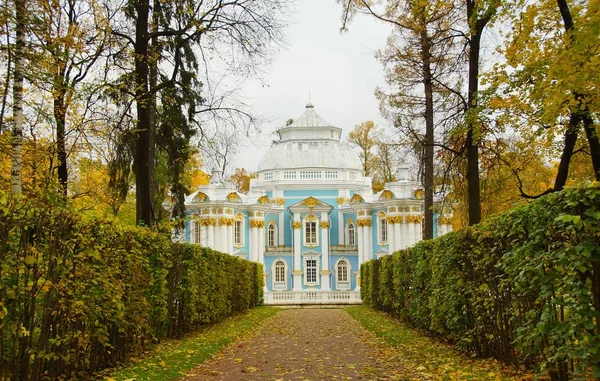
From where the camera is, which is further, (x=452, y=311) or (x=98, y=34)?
(x=98, y=34)

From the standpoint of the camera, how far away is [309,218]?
4606 cm

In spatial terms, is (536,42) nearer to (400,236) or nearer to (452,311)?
(452,311)

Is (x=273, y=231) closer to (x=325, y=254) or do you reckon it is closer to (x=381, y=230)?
(x=325, y=254)

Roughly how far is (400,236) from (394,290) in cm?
2473

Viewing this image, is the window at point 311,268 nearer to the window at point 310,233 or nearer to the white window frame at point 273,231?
the window at point 310,233

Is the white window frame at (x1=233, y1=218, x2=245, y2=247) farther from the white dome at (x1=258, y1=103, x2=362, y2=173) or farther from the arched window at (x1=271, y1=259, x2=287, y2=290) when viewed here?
the white dome at (x1=258, y1=103, x2=362, y2=173)

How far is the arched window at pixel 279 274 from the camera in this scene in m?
45.7

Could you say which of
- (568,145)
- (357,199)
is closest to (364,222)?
(357,199)

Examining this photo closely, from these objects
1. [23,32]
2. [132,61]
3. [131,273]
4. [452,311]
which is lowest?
[452,311]

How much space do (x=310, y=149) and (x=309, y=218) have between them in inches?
299

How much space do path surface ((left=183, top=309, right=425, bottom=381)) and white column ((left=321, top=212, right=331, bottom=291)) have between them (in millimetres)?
31309

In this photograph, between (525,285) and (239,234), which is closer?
(525,285)

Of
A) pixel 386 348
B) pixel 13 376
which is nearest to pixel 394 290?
pixel 386 348

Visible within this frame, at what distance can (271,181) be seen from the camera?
48531mm
